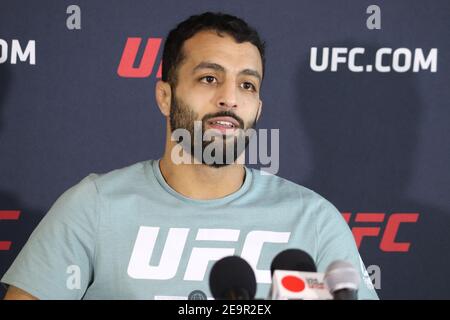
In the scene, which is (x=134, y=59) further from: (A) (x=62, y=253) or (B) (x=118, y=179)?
(A) (x=62, y=253)

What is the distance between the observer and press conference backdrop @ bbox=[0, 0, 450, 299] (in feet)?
8.22

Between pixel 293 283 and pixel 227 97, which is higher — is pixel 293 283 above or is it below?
below

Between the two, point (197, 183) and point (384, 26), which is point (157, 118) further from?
point (384, 26)

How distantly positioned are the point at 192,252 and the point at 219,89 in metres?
0.48

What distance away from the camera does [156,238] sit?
203cm

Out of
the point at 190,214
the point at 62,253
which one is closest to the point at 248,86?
the point at 190,214

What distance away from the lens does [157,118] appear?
8.27 ft

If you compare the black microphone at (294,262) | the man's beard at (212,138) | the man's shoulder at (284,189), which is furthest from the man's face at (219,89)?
the black microphone at (294,262)

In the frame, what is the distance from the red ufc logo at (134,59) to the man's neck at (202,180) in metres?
0.48

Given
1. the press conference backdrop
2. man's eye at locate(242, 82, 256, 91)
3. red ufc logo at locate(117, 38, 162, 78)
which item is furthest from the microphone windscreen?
red ufc logo at locate(117, 38, 162, 78)

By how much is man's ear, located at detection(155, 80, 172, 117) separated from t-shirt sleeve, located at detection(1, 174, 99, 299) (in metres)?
0.39

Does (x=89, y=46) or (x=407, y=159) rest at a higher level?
(x=89, y=46)

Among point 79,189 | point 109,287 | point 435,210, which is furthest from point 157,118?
point 435,210

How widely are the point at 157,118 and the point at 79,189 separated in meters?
0.55
